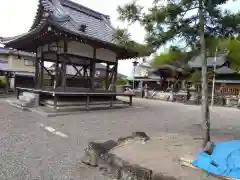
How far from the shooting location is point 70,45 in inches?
371

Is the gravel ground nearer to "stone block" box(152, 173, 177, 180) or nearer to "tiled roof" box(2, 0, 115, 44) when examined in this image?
"stone block" box(152, 173, 177, 180)

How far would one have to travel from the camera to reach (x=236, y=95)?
16.1 metres

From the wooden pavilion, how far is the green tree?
11.6 feet

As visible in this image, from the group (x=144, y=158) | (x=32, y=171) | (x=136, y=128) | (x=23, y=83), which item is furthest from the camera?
(x=23, y=83)

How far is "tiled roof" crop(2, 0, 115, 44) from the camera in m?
9.12

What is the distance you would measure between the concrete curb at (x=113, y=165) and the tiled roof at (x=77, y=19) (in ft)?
19.7

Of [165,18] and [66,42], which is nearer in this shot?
[165,18]

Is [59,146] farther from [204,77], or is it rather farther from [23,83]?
[23,83]

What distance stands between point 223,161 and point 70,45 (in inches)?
322

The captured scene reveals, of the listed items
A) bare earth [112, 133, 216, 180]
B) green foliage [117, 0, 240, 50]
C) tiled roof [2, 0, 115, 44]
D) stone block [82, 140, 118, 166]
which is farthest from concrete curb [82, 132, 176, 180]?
tiled roof [2, 0, 115, 44]

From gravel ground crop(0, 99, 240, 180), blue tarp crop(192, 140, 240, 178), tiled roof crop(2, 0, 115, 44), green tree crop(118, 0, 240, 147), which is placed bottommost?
gravel ground crop(0, 99, 240, 180)

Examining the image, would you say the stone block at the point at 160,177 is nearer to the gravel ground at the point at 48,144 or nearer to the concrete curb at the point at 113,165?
the concrete curb at the point at 113,165

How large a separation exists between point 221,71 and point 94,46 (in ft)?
47.7

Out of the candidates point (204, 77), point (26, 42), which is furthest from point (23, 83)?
point (204, 77)
